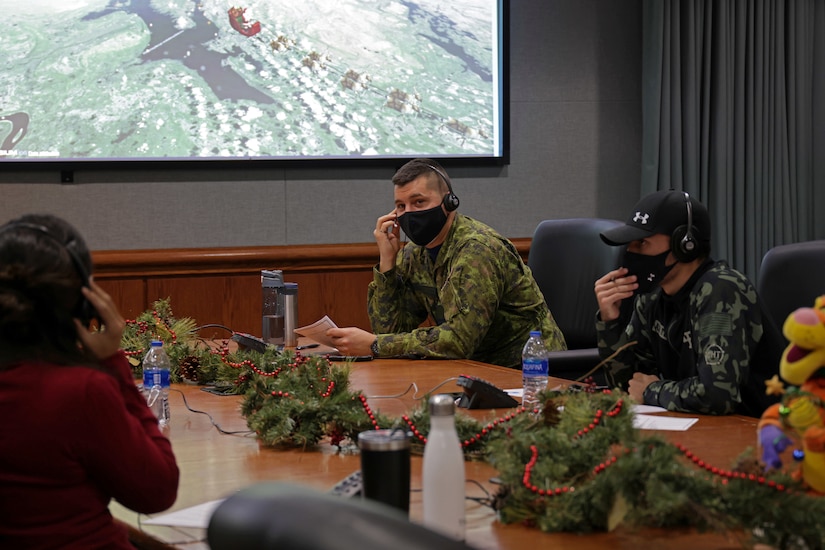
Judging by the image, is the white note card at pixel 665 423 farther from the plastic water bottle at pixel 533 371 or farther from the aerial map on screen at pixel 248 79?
the aerial map on screen at pixel 248 79

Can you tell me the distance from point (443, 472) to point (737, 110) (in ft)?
14.7

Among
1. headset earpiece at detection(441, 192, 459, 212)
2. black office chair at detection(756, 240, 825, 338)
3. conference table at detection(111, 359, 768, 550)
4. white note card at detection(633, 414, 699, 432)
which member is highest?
headset earpiece at detection(441, 192, 459, 212)

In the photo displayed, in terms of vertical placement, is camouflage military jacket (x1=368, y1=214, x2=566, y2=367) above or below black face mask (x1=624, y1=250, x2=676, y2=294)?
below

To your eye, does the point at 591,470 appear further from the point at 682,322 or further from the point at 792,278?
the point at 792,278

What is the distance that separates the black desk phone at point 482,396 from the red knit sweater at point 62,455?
1.04 m

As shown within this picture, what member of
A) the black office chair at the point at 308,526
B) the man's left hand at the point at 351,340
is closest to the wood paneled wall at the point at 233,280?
the man's left hand at the point at 351,340

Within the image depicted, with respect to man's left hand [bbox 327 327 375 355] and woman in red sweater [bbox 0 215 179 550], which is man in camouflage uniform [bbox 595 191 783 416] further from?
woman in red sweater [bbox 0 215 179 550]

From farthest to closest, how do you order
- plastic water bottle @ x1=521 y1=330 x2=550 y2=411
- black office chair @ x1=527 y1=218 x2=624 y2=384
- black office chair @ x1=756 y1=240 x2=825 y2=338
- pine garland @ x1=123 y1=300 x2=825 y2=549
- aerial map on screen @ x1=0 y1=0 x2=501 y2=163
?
aerial map on screen @ x1=0 y1=0 x2=501 y2=163
black office chair @ x1=527 y1=218 x2=624 y2=384
black office chair @ x1=756 y1=240 x2=825 y2=338
plastic water bottle @ x1=521 y1=330 x2=550 y2=411
pine garland @ x1=123 y1=300 x2=825 y2=549

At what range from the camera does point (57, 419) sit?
62.4 inches

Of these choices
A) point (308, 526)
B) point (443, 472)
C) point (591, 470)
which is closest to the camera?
point (308, 526)

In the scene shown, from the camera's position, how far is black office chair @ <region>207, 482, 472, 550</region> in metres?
0.55

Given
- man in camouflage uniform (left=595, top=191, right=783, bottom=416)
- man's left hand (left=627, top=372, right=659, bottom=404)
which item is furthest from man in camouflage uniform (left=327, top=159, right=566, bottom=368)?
man's left hand (left=627, top=372, right=659, bottom=404)

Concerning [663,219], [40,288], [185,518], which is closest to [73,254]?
[40,288]

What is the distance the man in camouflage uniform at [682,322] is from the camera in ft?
8.39
